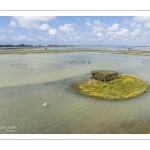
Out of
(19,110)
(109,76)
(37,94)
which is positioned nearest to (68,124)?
(19,110)

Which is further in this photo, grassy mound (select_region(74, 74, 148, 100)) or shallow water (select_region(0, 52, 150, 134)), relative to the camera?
grassy mound (select_region(74, 74, 148, 100))

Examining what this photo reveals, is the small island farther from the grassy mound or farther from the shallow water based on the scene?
the shallow water

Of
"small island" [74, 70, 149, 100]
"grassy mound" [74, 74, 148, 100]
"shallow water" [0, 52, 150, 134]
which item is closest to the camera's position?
"shallow water" [0, 52, 150, 134]

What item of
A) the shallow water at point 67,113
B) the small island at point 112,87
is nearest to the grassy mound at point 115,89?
the small island at point 112,87

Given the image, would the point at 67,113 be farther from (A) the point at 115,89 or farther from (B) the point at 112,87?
(B) the point at 112,87

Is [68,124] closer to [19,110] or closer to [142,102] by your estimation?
[19,110]

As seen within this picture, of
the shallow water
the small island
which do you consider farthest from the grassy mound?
the shallow water

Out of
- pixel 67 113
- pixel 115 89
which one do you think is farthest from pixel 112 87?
pixel 67 113
